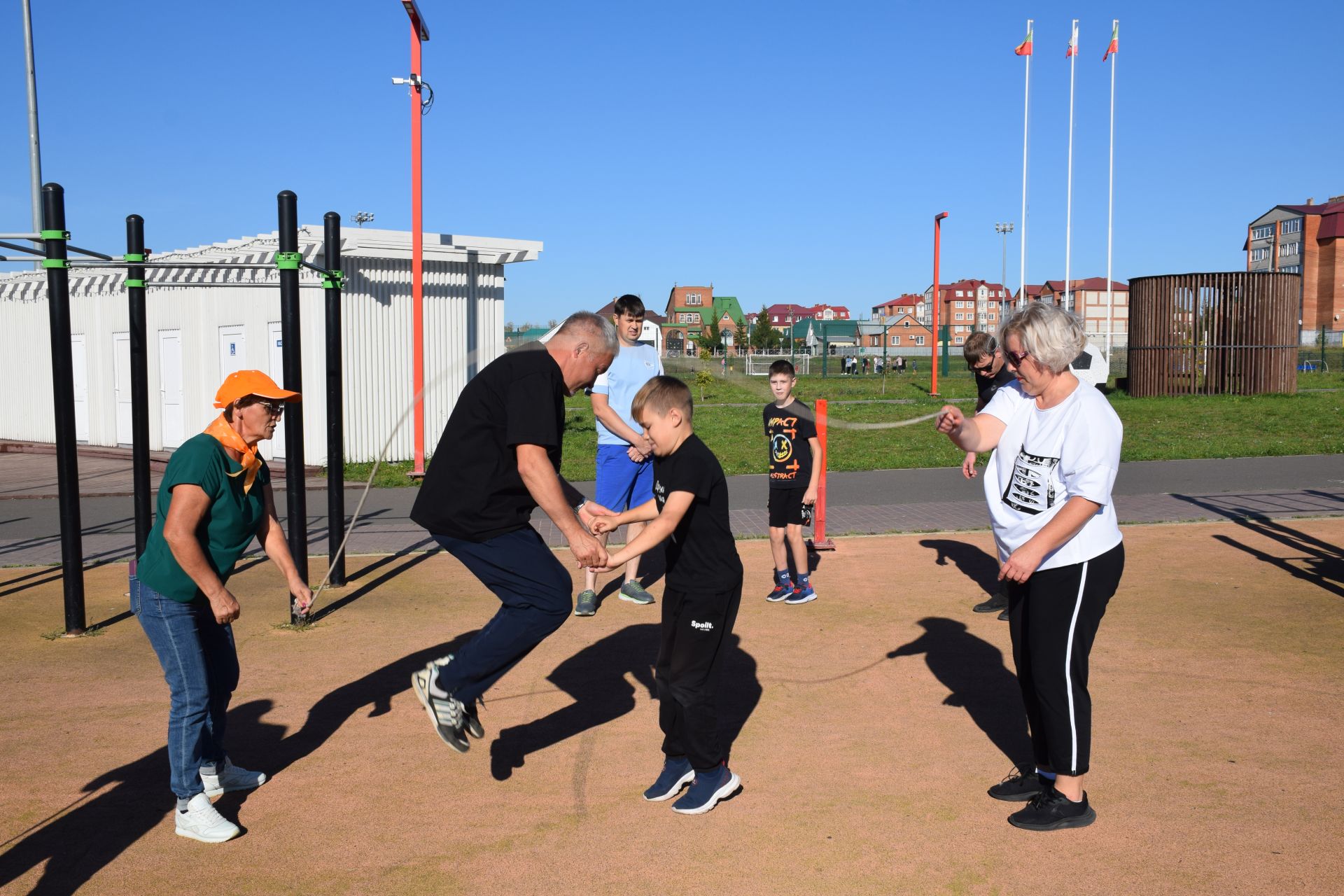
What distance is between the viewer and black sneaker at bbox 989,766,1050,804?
417 centimetres

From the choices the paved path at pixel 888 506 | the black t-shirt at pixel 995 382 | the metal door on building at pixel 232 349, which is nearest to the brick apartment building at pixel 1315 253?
the paved path at pixel 888 506

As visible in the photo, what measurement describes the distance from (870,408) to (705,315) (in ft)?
401

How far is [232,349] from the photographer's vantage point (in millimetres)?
19484

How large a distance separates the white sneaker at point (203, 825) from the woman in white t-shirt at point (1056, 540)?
9.65 ft

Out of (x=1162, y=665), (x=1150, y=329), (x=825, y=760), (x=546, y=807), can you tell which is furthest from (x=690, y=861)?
(x=1150, y=329)

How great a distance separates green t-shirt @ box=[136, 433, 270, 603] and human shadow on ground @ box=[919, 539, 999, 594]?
5.74 m

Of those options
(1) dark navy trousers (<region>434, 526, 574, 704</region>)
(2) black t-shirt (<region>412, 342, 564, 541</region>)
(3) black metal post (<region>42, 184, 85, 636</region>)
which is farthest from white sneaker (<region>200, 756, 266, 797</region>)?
(3) black metal post (<region>42, 184, 85, 636</region>)

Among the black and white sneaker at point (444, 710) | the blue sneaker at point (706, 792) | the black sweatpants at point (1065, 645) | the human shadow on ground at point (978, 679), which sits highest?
the black sweatpants at point (1065, 645)

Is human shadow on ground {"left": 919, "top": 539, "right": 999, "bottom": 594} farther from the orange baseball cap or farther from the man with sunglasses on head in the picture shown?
the orange baseball cap

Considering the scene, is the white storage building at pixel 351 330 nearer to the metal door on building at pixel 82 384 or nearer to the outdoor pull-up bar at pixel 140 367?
the metal door on building at pixel 82 384

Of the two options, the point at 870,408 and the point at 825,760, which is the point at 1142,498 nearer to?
the point at 825,760

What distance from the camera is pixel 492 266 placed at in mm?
18984

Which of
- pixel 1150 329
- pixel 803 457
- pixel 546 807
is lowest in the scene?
pixel 546 807

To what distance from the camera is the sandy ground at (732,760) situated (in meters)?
3.63
